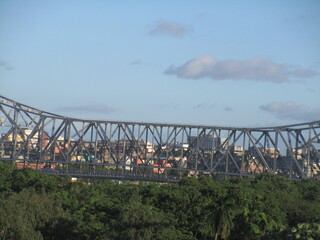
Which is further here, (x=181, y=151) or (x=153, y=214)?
(x=181, y=151)

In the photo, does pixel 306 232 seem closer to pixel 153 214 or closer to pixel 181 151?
pixel 153 214

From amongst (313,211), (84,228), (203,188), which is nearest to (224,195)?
(203,188)

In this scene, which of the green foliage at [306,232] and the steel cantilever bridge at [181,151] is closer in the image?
the green foliage at [306,232]

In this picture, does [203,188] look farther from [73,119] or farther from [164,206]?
[73,119]

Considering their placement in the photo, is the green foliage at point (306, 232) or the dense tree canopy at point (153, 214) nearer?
the green foliage at point (306, 232)

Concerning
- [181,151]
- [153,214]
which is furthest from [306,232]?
[181,151]

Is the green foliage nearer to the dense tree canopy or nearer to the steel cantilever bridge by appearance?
the dense tree canopy

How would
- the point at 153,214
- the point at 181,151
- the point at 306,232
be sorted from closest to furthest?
the point at 306,232 → the point at 153,214 → the point at 181,151

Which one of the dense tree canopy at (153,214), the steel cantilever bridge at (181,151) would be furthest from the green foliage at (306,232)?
the steel cantilever bridge at (181,151)

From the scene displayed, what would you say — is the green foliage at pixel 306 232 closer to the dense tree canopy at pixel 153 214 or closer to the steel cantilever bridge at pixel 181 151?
the dense tree canopy at pixel 153 214
